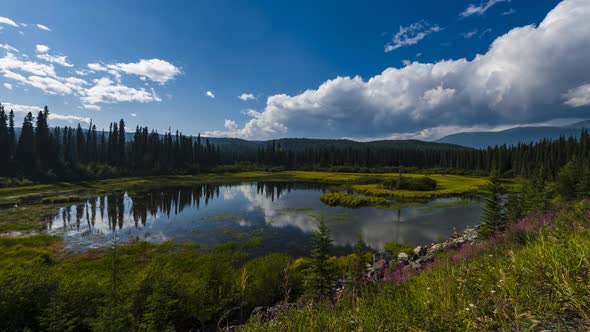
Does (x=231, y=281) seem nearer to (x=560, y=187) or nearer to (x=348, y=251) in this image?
(x=348, y=251)

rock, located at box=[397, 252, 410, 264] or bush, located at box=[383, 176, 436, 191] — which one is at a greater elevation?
bush, located at box=[383, 176, 436, 191]

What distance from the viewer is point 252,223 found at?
105 feet

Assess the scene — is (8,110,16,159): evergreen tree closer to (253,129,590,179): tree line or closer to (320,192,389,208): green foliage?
(320,192,389,208): green foliage

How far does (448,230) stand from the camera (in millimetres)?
27875

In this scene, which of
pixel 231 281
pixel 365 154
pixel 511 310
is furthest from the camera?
pixel 365 154

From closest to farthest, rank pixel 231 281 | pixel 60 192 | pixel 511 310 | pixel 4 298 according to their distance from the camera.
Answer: pixel 511 310 < pixel 4 298 < pixel 231 281 < pixel 60 192

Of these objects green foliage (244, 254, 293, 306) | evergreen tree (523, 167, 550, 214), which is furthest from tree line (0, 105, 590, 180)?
green foliage (244, 254, 293, 306)

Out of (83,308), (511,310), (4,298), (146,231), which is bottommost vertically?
(146,231)

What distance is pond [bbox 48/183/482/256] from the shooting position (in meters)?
25.0

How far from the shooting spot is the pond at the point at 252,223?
24969 mm

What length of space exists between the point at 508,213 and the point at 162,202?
4963 centimetres

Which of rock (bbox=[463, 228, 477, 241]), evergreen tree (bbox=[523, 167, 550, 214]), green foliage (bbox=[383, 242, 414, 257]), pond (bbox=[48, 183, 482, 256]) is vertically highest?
evergreen tree (bbox=[523, 167, 550, 214])

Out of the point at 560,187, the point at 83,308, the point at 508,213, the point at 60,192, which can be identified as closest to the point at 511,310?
the point at 83,308

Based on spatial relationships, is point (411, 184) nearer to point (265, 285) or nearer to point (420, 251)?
point (420, 251)
